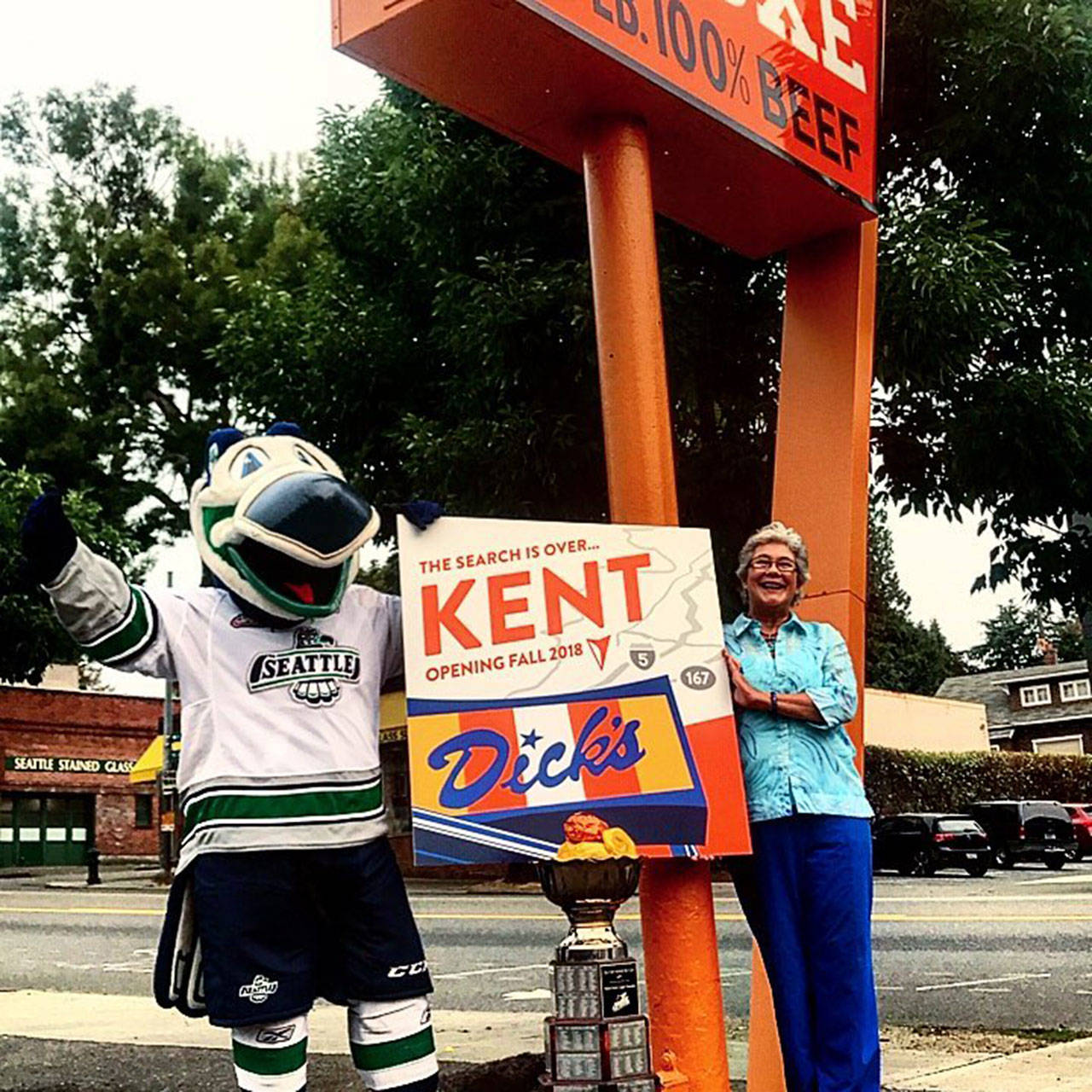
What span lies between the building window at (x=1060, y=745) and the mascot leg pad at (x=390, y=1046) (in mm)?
48905

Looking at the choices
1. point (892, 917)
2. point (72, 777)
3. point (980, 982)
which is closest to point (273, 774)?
point (980, 982)

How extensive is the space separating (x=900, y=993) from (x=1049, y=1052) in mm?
3070

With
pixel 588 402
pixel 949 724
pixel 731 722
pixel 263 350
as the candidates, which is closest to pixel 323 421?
pixel 263 350

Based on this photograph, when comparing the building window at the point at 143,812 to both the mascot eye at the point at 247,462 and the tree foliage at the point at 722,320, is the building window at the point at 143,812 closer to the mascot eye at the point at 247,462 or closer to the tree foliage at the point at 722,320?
the tree foliage at the point at 722,320

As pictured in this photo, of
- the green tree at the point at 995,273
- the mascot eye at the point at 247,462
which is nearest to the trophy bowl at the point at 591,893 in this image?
the mascot eye at the point at 247,462

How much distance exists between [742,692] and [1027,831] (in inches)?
984

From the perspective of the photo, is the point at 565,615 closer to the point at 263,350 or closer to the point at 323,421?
the point at 323,421

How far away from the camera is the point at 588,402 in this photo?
948 centimetres

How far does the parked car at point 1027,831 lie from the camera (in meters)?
27.2

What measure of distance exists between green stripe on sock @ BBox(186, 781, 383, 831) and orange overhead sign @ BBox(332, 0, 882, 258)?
205 cm

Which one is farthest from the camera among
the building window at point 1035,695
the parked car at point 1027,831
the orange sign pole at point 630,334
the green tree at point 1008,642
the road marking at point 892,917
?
the green tree at point 1008,642

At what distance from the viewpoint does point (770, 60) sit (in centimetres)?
476

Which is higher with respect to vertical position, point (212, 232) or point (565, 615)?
Result: point (212, 232)

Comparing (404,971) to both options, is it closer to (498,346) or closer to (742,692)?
(742,692)
